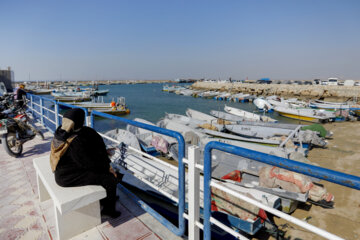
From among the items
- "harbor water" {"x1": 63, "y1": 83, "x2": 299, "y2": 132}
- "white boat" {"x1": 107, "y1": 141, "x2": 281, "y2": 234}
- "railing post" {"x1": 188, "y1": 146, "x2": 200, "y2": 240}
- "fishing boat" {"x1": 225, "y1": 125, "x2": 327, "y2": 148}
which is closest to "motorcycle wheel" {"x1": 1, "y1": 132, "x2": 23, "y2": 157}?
"white boat" {"x1": 107, "y1": 141, "x2": 281, "y2": 234}

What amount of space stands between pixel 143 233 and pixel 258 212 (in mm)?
3010

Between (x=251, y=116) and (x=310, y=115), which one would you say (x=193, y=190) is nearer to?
(x=251, y=116)

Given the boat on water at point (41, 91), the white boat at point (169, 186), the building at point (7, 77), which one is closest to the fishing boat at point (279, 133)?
the white boat at point (169, 186)

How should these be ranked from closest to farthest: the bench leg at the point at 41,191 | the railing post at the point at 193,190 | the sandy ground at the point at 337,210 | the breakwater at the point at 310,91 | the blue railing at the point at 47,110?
the railing post at the point at 193,190 → the bench leg at the point at 41,191 → the sandy ground at the point at 337,210 → the blue railing at the point at 47,110 → the breakwater at the point at 310,91

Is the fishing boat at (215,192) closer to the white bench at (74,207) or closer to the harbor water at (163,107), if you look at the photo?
the white bench at (74,207)

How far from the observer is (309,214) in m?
5.96

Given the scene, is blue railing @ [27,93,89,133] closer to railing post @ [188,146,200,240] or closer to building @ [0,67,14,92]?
railing post @ [188,146,200,240]

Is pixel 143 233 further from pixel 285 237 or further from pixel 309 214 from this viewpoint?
pixel 309 214

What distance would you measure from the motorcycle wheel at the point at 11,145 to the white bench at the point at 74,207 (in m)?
2.99

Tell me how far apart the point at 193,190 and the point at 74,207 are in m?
1.24

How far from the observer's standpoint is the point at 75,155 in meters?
2.33

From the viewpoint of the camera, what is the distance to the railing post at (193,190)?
1.94 meters

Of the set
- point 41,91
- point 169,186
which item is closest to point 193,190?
point 169,186

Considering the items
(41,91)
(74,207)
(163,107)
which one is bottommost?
(163,107)
